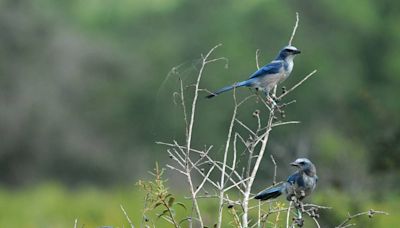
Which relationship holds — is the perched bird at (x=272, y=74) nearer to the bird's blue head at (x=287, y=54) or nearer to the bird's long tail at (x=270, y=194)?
the bird's blue head at (x=287, y=54)

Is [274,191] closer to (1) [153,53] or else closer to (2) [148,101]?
(2) [148,101]

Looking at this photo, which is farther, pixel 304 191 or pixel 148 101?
pixel 148 101

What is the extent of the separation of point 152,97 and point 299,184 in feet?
91.1

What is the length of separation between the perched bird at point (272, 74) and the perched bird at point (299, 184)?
0.63m

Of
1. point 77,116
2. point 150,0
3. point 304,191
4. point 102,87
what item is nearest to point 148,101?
point 102,87

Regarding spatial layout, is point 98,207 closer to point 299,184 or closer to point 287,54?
point 287,54

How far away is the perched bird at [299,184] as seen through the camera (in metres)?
6.13

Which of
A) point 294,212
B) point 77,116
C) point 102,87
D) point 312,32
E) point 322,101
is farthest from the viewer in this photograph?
point 312,32

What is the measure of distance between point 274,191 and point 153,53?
3258 cm

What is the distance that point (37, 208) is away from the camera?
20.8 metres

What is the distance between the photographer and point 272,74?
7.21m

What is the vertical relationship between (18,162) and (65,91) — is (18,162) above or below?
below

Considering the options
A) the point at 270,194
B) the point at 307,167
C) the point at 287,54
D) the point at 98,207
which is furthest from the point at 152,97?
the point at 270,194

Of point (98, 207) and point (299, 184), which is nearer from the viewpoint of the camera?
point (299, 184)
